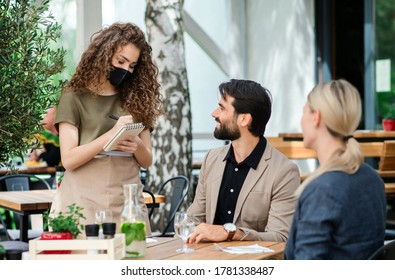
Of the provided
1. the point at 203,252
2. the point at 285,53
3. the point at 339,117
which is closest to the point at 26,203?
the point at 203,252

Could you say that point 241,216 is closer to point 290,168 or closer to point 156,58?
point 290,168

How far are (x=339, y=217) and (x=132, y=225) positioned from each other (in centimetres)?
73

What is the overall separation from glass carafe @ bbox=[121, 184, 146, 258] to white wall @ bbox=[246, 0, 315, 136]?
812cm

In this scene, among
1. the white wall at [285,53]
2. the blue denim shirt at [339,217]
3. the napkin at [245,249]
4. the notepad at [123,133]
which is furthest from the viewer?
the white wall at [285,53]

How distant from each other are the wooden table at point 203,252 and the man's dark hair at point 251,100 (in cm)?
65

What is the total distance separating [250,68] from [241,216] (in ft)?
25.8

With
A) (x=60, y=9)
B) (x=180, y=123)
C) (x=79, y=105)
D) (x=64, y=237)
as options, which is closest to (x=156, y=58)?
(x=180, y=123)

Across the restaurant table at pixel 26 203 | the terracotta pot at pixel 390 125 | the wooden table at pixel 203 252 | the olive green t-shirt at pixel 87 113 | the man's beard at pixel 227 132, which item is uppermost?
the olive green t-shirt at pixel 87 113

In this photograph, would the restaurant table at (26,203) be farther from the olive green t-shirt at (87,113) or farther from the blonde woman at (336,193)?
the blonde woman at (336,193)

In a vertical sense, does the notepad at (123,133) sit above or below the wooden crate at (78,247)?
above

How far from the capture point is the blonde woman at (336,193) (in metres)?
2.46

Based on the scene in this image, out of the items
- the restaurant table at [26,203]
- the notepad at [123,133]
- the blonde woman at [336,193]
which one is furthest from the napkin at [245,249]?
the restaurant table at [26,203]

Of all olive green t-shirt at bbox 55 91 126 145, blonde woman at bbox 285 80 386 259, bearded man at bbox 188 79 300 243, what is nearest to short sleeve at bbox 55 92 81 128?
olive green t-shirt at bbox 55 91 126 145

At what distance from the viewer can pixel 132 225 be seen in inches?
108
